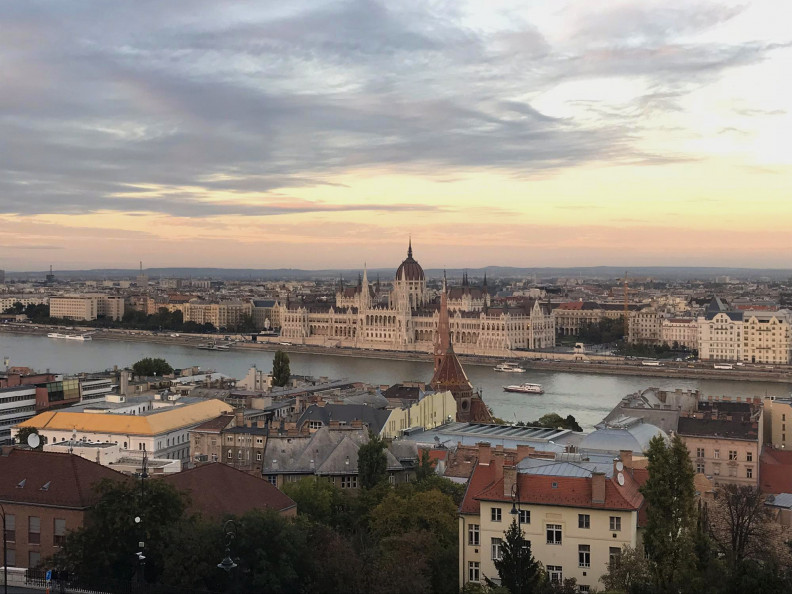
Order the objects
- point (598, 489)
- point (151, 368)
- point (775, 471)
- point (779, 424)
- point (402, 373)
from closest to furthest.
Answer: point (598, 489) < point (775, 471) < point (779, 424) < point (151, 368) < point (402, 373)

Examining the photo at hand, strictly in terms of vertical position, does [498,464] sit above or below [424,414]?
above

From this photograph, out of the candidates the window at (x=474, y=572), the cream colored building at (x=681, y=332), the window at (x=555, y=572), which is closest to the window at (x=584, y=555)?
the window at (x=555, y=572)

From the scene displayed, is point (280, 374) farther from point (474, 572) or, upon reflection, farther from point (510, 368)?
point (474, 572)

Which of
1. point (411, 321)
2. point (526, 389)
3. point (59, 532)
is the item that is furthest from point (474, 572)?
point (411, 321)

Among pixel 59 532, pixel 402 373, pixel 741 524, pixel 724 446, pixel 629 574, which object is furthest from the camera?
pixel 402 373

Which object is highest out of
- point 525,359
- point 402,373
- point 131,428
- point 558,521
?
point 558,521

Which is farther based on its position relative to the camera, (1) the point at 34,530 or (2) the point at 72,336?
(2) the point at 72,336

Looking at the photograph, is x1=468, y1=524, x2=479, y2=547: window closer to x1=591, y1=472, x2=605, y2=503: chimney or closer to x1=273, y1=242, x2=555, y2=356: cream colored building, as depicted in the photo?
x1=591, y1=472, x2=605, y2=503: chimney

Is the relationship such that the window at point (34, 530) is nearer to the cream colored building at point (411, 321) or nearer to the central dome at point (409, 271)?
the cream colored building at point (411, 321)
